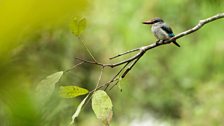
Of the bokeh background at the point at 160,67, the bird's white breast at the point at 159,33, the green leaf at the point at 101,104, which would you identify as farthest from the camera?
the bokeh background at the point at 160,67

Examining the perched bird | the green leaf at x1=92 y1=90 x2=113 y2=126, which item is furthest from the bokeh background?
the green leaf at x1=92 y1=90 x2=113 y2=126

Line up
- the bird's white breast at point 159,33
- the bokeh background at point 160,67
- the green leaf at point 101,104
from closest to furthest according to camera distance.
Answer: the green leaf at point 101,104
the bird's white breast at point 159,33
the bokeh background at point 160,67

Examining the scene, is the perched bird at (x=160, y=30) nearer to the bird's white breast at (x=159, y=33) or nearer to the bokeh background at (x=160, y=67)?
the bird's white breast at (x=159, y=33)

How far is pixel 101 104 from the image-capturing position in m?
0.76

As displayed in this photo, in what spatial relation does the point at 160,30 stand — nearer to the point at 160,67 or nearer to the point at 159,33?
the point at 159,33

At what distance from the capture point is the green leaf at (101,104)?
0.76 m

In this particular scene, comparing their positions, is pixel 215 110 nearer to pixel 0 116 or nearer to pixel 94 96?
pixel 94 96

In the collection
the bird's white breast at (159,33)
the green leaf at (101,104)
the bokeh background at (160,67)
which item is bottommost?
the green leaf at (101,104)

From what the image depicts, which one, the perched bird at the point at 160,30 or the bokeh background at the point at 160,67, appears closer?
the perched bird at the point at 160,30

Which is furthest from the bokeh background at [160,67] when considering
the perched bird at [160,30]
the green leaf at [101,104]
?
the green leaf at [101,104]

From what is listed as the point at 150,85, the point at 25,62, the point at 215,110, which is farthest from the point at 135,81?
the point at 25,62

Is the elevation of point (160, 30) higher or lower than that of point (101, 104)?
higher

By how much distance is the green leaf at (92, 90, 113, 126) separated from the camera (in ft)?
2.49

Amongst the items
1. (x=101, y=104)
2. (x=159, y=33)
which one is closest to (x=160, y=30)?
(x=159, y=33)
